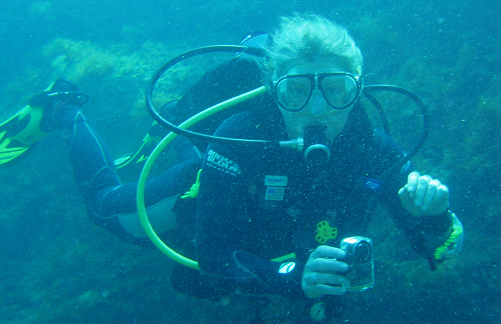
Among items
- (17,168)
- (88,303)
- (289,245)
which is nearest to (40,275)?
(88,303)

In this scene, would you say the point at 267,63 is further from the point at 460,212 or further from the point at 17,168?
the point at 17,168

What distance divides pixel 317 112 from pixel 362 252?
87 centimetres

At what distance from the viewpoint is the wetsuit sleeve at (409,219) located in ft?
5.78

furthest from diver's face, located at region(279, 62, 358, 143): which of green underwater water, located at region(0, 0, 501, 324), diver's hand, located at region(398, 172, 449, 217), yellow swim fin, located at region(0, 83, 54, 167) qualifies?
yellow swim fin, located at region(0, 83, 54, 167)

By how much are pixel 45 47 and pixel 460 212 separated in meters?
10.7

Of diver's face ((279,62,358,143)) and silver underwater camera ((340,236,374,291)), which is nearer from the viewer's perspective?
silver underwater camera ((340,236,374,291))

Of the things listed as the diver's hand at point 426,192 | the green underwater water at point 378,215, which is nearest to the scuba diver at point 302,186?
the diver's hand at point 426,192

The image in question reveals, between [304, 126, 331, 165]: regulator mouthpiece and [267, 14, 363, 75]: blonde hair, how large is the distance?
0.49 m

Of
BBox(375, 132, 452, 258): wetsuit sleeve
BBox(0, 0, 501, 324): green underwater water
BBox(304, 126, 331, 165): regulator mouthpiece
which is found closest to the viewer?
BBox(304, 126, 331, 165): regulator mouthpiece

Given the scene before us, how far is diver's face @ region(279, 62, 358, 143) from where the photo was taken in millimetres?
1656

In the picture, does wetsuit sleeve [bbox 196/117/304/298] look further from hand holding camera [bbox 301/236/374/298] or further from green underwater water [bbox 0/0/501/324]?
green underwater water [bbox 0/0/501/324]

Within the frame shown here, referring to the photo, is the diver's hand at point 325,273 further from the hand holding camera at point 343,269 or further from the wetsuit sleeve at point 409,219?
the wetsuit sleeve at point 409,219

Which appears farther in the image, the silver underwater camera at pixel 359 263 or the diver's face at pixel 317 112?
the diver's face at pixel 317 112

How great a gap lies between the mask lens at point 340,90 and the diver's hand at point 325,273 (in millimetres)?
936
